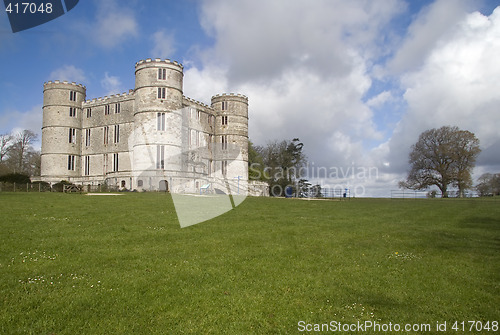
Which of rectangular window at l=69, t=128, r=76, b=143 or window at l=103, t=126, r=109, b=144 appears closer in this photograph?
window at l=103, t=126, r=109, b=144

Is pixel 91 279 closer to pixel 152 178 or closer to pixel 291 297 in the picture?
pixel 291 297

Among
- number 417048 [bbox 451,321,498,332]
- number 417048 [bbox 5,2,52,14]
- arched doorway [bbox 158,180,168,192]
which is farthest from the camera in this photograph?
arched doorway [bbox 158,180,168,192]

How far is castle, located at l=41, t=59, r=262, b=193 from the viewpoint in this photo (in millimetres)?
46875

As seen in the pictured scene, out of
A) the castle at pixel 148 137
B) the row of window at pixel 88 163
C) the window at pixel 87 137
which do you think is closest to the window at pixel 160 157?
the castle at pixel 148 137

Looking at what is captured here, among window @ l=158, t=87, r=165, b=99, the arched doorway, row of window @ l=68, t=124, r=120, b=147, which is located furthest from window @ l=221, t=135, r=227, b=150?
row of window @ l=68, t=124, r=120, b=147

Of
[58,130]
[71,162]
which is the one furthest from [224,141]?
[58,130]

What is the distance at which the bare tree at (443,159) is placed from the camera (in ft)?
181

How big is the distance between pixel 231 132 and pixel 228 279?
Answer: 52310 mm

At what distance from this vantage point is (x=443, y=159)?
56.9 metres

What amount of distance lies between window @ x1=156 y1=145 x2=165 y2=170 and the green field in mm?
33755

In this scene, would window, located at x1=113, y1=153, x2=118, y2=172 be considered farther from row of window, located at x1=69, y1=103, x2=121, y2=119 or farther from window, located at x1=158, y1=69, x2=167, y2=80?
window, located at x1=158, y1=69, x2=167, y2=80

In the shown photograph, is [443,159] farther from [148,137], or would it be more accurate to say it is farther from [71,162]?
[71,162]

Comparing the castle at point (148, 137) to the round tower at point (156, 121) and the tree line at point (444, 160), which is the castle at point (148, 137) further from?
the tree line at point (444, 160)

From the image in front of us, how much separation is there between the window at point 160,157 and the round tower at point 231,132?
13.8m
